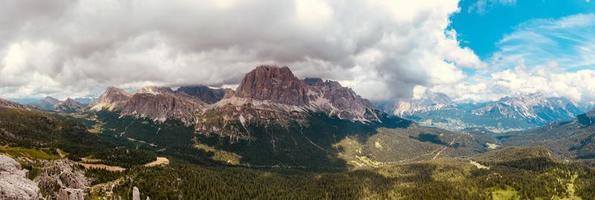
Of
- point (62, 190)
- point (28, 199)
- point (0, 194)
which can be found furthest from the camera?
point (62, 190)

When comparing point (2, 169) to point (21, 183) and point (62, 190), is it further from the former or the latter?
point (62, 190)

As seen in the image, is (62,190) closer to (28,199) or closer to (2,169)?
(28,199)

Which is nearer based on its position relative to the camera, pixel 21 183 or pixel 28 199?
pixel 28 199

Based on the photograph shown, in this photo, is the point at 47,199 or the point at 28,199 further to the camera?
the point at 47,199

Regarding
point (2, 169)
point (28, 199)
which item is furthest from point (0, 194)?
point (2, 169)

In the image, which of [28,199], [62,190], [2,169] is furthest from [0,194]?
[2,169]

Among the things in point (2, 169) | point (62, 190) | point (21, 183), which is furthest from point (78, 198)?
point (2, 169)

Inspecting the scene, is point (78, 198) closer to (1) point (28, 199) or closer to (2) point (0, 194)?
(1) point (28, 199)

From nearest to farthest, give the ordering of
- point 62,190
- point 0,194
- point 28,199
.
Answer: point 0,194 < point 28,199 < point 62,190

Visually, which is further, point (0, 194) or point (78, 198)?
point (78, 198)
